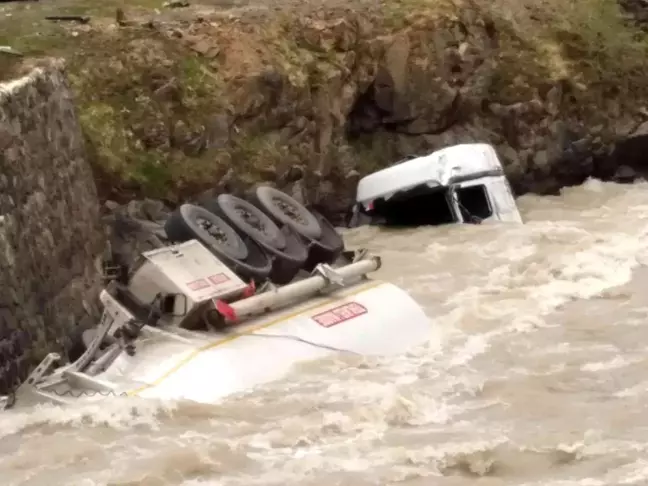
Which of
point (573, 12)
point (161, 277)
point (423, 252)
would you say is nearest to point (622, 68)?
point (573, 12)

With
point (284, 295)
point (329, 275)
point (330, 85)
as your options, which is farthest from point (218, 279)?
point (330, 85)

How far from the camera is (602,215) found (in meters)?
10.6

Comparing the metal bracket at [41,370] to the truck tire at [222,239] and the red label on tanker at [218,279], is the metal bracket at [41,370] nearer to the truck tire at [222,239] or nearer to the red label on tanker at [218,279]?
the red label on tanker at [218,279]

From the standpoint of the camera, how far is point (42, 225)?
626 centimetres

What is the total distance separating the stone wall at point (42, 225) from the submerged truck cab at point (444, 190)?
146 inches

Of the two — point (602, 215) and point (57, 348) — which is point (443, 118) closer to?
point (602, 215)

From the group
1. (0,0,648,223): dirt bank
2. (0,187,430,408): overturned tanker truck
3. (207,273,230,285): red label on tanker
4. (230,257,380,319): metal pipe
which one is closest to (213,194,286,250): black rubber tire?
(0,187,430,408): overturned tanker truck

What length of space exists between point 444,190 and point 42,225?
190 inches

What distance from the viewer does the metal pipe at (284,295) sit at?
5953 millimetres

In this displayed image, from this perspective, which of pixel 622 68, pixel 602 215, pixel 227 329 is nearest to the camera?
pixel 227 329

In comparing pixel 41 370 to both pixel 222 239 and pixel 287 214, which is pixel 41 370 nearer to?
pixel 222 239

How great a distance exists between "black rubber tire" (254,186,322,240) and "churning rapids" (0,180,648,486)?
3.43 ft

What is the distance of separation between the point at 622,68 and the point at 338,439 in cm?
1012

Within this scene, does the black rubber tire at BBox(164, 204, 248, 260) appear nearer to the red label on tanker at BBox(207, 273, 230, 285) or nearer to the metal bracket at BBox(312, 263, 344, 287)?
the red label on tanker at BBox(207, 273, 230, 285)
